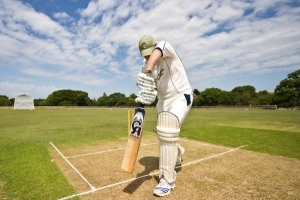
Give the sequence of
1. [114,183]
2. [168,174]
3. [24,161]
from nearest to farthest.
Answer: [168,174], [114,183], [24,161]

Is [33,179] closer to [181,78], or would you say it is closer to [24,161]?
[24,161]

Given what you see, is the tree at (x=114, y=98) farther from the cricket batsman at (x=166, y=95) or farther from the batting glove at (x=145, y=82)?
the batting glove at (x=145, y=82)

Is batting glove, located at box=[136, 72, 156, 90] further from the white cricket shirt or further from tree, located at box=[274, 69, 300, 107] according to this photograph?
tree, located at box=[274, 69, 300, 107]

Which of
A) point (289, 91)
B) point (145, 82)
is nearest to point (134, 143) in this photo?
point (145, 82)

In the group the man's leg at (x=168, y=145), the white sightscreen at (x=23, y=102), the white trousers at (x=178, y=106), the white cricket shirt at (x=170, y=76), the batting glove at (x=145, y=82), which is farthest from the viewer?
the white sightscreen at (x=23, y=102)

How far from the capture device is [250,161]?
209 inches

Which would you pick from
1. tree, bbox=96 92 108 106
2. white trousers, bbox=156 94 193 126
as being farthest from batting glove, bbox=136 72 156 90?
tree, bbox=96 92 108 106

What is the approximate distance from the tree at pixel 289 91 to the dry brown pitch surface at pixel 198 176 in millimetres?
76477

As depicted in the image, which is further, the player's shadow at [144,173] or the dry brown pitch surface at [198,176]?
the player's shadow at [144,173]

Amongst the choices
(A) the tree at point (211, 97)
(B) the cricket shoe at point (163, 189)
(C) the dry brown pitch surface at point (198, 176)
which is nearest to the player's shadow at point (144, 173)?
(C) the dry brown pitch surface at point (198, 176)

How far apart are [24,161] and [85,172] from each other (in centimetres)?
219

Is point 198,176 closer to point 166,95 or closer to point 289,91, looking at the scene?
point 166,95

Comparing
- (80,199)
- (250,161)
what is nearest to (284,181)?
(250,161)

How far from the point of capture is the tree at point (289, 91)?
2719 inches
